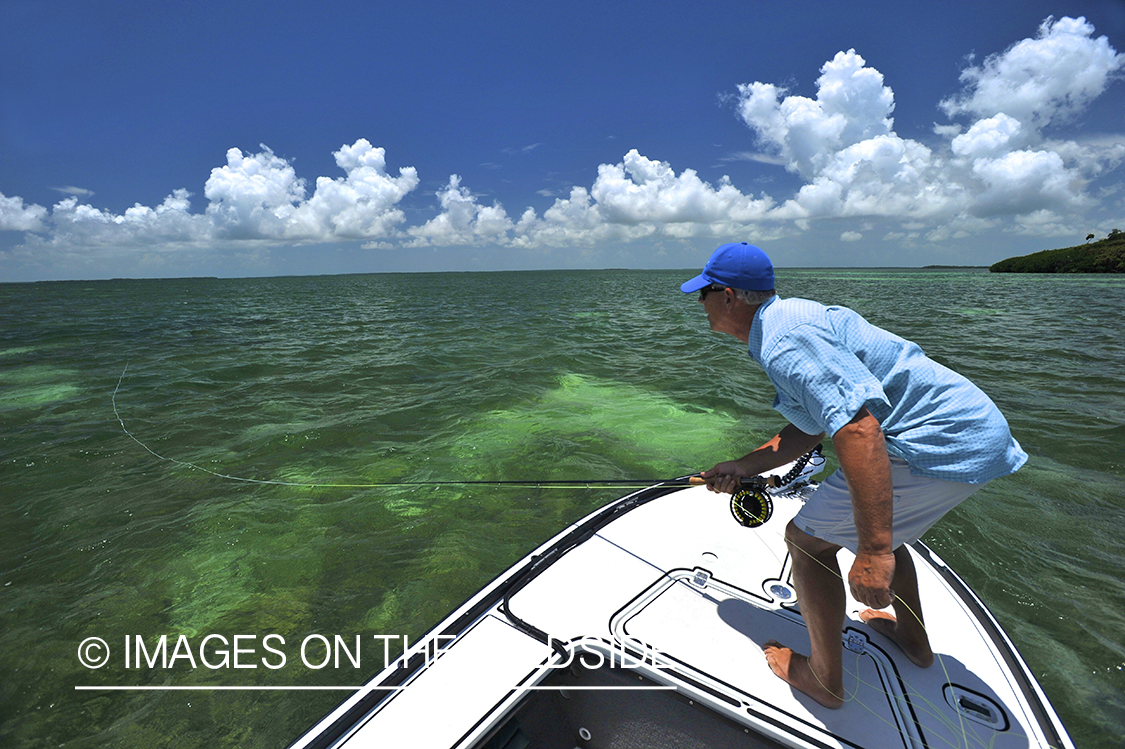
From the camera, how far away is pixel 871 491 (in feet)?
5.55

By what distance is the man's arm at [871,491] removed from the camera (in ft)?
5.50

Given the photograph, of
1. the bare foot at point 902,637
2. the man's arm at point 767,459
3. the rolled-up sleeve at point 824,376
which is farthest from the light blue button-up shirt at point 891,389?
the bare foot at point 902,637

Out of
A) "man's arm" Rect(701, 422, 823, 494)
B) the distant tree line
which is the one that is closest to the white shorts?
"man's arm" Rect(701, 422, 823, 494)

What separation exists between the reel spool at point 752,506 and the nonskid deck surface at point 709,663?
33cm

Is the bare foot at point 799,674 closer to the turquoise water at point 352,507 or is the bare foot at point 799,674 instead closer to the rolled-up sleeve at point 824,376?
the rolled-up sleeve at point 824,376

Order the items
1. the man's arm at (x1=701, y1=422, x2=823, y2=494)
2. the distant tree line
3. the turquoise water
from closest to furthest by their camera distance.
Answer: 1. the man's arm at (x1=701, y1=422, x2=823, y2=494)
2. the turquoise water
3. the distant tree line

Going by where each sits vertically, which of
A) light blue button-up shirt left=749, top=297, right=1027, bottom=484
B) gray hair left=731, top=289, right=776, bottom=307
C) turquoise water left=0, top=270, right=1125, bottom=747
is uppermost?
gray hair left=731, top=289, right=776, bottom=307

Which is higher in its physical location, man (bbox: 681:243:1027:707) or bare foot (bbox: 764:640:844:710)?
man (bbox: 681:243:1027:707)

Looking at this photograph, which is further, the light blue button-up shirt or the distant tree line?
the distant tree line

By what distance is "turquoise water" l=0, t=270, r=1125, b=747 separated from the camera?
3773 mm

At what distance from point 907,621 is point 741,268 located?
1954 millimetres

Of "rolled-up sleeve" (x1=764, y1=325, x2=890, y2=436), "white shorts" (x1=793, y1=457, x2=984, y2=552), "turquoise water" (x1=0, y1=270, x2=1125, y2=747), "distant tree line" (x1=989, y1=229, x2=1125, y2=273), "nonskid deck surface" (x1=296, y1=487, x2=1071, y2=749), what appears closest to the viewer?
"rolled-up sleeve" (x1=764, y1=325, x2=890, y2=436)

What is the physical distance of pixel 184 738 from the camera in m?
3.33

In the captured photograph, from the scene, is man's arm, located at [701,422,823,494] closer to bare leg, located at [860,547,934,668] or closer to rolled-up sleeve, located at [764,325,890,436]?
bare leg, located at [860,547,934,668]
